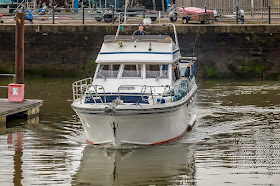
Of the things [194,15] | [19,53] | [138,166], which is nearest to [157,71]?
[138,166]

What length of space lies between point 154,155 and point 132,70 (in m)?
2.55

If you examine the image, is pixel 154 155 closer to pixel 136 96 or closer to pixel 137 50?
pixel 136 96

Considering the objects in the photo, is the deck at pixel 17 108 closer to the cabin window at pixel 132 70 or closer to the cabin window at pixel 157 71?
the cabin window at pixel 132 70

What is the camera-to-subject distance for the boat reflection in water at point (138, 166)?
1113cm

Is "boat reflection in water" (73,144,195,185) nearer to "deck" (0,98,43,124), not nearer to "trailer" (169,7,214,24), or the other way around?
"deck" (0,98,43,124)

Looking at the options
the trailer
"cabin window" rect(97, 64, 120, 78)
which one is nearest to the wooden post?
"cabin window" rect(97, 64, 120, 78)

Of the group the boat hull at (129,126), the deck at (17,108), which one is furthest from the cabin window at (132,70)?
the deck at (17,108)

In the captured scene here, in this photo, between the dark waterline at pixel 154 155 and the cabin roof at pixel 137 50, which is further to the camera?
the cabin roof at pixel 137 50

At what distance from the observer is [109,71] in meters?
14.5

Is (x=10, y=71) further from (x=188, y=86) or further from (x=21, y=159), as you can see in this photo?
(x=21, y=159)

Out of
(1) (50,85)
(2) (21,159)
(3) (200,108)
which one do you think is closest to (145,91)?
(2) (21,159)

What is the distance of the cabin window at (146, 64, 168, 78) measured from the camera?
14.4 meters

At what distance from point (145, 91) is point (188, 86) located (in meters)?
2.34

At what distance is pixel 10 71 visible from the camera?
26750mm
